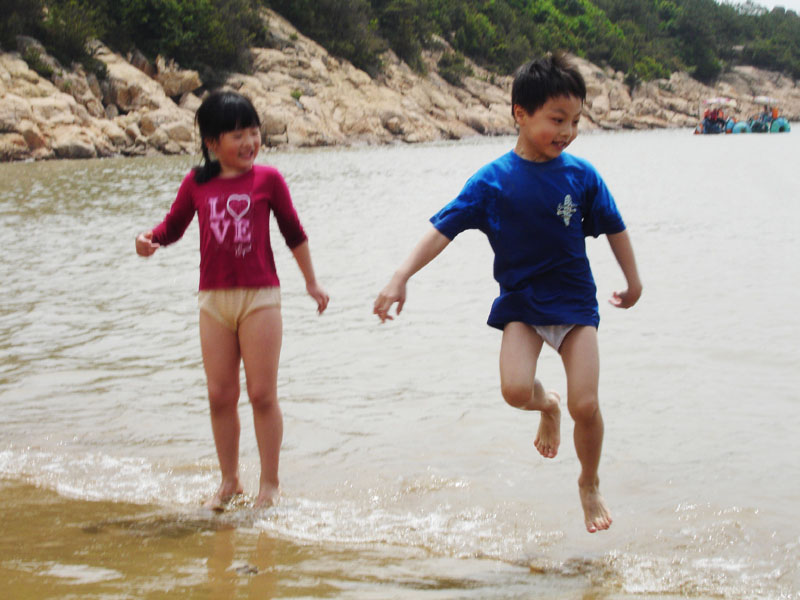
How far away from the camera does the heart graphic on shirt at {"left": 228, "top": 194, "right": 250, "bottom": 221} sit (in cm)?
364

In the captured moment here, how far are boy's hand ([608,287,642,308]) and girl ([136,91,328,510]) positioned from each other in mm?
1124

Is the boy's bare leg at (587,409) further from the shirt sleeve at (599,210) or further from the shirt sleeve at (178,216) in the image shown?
the shirt sleeve at (178,216)

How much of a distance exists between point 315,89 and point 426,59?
62.1 ft

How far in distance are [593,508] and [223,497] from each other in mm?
1457

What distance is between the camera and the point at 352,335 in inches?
274

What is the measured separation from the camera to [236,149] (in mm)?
3637

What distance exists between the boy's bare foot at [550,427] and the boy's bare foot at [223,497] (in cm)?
123

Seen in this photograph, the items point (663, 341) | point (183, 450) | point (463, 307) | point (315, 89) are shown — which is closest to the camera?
point (183, 450)

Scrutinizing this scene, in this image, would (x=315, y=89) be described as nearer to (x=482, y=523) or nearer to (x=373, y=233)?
(x=373, y=233)

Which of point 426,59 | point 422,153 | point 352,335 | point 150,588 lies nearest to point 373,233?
point 352,335

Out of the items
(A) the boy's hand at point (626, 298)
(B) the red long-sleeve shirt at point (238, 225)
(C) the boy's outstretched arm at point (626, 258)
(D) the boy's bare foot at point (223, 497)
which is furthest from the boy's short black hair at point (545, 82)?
(D) the boy's bare foot at point (223, 497)

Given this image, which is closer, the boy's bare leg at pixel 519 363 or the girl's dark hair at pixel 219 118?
the boy's bare leg at pixel 519 363

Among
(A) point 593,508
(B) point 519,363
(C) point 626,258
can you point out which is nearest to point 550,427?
(A) point 593,508

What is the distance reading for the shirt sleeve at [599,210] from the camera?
3.42 m
